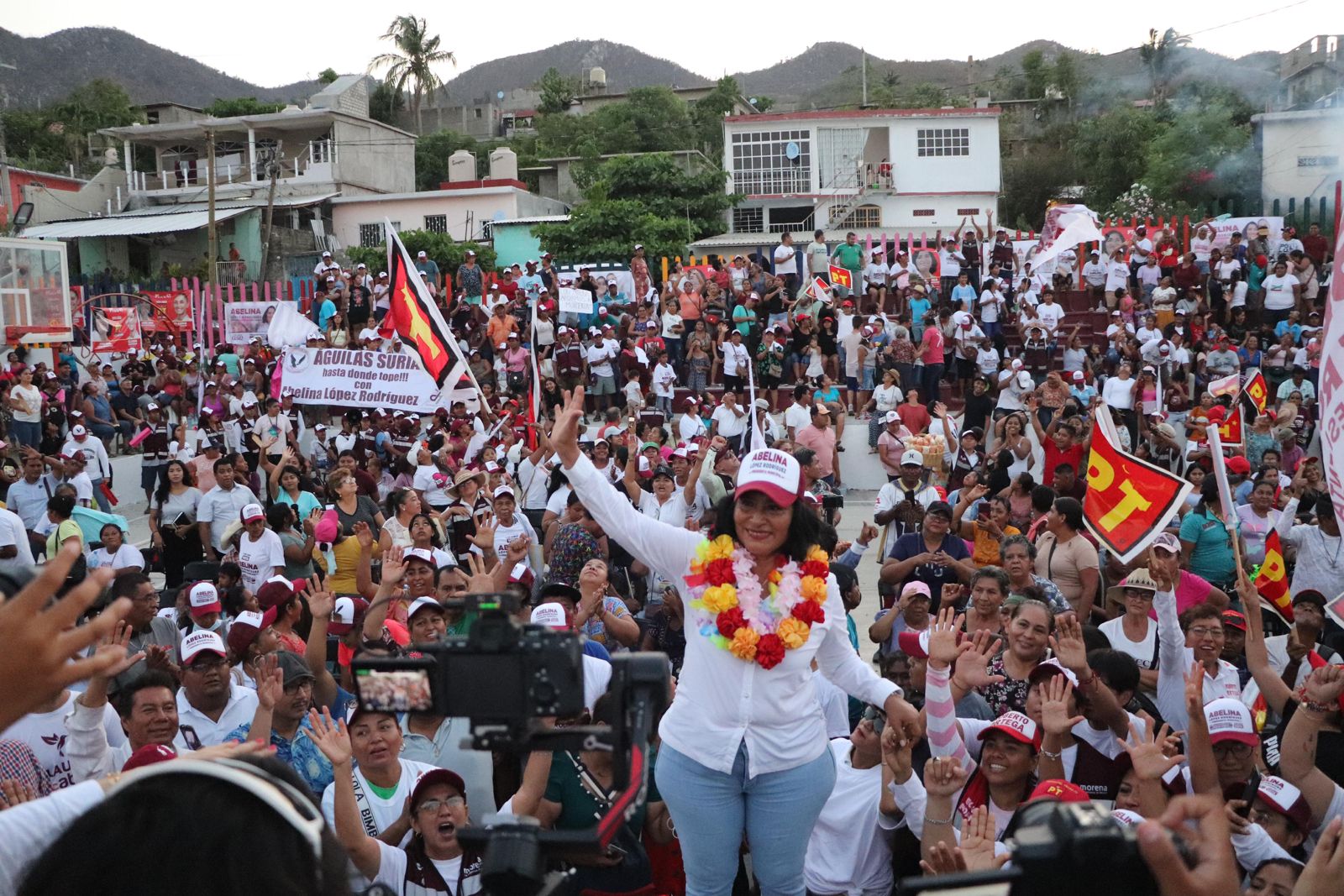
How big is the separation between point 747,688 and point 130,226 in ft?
133

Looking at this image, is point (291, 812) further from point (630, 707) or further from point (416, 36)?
point (416, 36)

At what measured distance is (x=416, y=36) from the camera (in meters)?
70.9

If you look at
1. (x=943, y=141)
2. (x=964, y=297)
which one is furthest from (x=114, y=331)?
(x=943, y=141)

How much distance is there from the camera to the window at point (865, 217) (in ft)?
134

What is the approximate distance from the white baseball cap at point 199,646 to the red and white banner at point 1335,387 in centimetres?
508

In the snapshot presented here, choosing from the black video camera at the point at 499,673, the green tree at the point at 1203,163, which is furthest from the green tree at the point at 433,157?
the black video camera at the point at 499,673

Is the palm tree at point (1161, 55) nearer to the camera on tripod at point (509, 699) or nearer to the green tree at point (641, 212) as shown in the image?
the green tree at point (641, 212)

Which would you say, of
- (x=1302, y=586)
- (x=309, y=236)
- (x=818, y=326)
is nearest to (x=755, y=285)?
(x=818, y=326)

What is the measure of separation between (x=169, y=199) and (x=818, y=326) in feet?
112

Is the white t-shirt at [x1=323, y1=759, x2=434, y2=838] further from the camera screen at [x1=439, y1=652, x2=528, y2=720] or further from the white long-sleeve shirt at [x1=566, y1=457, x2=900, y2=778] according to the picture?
the camera screen at [x1=439, y1=652, x2=528, y2=720]

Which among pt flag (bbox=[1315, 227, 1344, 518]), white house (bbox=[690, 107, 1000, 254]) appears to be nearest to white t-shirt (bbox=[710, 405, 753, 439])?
pt flag (bbox=[1315, 227, 1344, 518])

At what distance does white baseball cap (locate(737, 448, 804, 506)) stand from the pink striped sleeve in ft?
2.80

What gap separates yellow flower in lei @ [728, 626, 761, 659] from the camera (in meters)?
3.84

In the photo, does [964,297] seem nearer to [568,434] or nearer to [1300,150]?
[568,434]
